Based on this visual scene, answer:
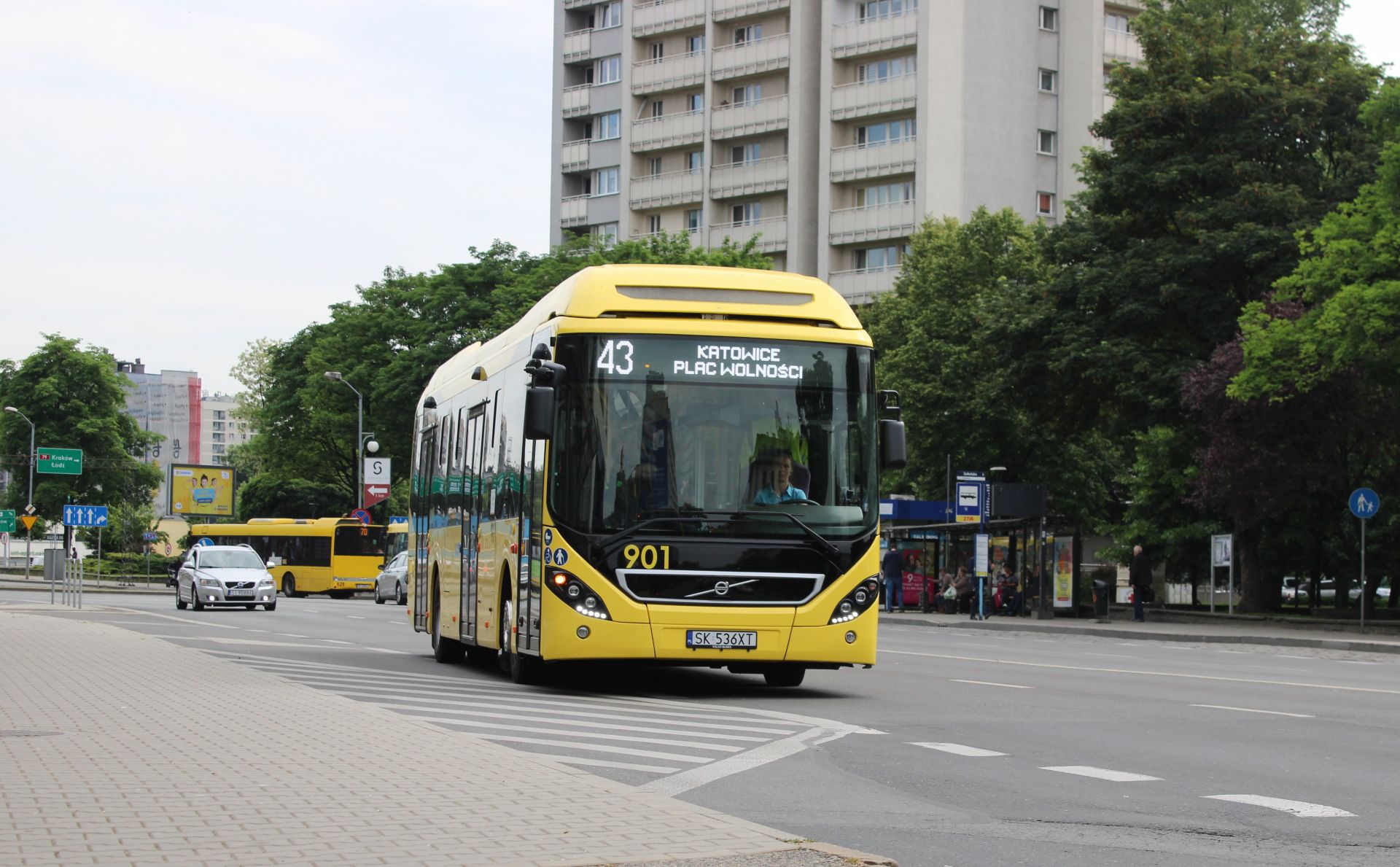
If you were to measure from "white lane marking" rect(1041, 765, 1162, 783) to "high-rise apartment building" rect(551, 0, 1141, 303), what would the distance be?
67863 mm

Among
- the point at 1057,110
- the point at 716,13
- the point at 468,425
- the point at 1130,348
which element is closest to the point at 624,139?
the point at 716,13

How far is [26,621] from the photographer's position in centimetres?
3297

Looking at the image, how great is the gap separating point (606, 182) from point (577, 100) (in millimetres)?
4634

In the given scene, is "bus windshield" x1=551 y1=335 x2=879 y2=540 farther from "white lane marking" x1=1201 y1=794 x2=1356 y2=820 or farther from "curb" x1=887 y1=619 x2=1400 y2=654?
"curb" x1=887 y1=619 x2=1400 y2=654

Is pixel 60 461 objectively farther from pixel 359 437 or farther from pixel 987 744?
pixel 987 744

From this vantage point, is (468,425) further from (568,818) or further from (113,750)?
(568,818)

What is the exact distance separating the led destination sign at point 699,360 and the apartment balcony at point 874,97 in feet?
224

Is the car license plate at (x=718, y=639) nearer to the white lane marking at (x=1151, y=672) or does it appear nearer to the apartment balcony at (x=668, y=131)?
the white lane marking at (x=1151, y=672)

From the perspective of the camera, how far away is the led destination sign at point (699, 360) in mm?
16391

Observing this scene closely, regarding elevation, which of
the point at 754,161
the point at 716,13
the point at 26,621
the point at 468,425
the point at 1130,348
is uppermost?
the point at 716,13

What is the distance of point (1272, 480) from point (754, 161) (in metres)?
52.0

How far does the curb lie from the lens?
31.3m

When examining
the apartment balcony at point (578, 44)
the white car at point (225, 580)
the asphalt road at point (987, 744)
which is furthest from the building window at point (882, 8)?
the asphalt road at point (987, 744)

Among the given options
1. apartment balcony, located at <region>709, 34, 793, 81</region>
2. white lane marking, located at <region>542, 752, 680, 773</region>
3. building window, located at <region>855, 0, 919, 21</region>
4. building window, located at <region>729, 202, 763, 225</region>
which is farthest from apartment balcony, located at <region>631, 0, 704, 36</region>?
white lane marking, located at <region>542, 752, 680, 773</region>
